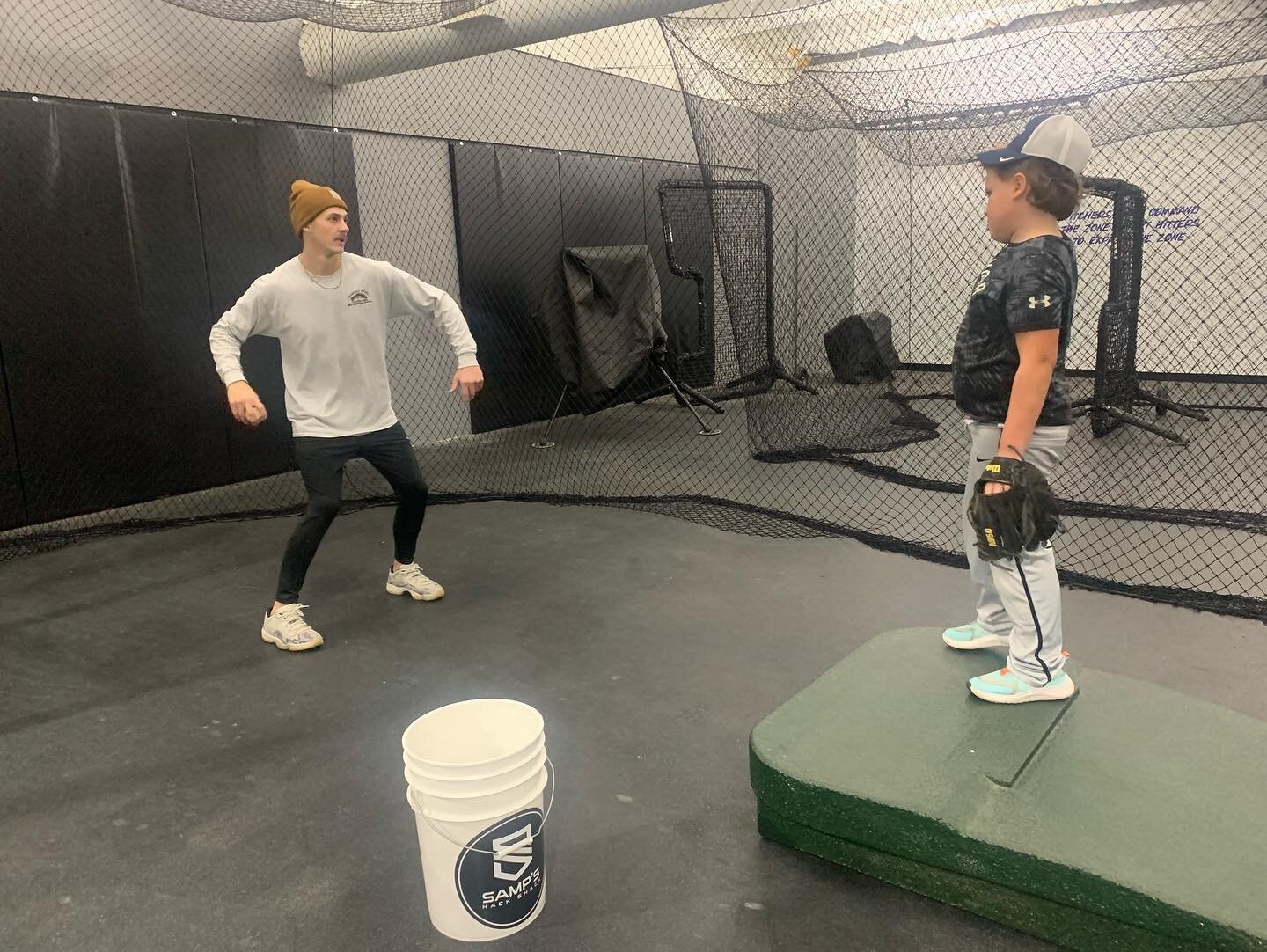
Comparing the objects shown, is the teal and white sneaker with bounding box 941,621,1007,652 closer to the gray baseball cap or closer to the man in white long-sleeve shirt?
the gray baseball cap

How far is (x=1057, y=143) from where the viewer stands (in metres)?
1.61

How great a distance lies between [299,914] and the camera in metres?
1.50

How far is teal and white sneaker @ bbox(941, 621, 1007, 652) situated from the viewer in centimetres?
200

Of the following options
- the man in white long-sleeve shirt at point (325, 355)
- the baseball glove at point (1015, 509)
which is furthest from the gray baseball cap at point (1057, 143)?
the man in white long-sleeve shirt at point (325, 355)

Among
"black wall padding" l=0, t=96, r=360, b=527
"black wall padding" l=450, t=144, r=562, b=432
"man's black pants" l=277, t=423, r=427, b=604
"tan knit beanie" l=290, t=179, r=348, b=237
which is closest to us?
"tan knit beanie" l=290, t=179, r=348, b=237

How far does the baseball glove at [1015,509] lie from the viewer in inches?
64.2

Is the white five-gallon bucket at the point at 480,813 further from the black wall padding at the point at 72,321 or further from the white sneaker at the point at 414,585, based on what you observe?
the black wall padding at the point at 72,321

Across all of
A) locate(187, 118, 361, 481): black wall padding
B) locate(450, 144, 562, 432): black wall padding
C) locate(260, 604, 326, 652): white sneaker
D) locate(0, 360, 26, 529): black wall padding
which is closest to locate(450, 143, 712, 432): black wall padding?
locate(450, 144, 562, 432): black wall padding

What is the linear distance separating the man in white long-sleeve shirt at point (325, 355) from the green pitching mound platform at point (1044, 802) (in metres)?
1.54

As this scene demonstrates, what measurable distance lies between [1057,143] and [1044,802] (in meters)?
1.18

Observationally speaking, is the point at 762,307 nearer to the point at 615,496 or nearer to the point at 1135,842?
the point at 615,496

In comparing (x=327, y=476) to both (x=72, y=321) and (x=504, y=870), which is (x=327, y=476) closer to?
(x=504, y=870)

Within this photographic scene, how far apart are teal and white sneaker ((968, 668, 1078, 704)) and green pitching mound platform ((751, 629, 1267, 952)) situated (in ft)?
0.06

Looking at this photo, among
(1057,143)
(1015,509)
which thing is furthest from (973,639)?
(1057,143)
